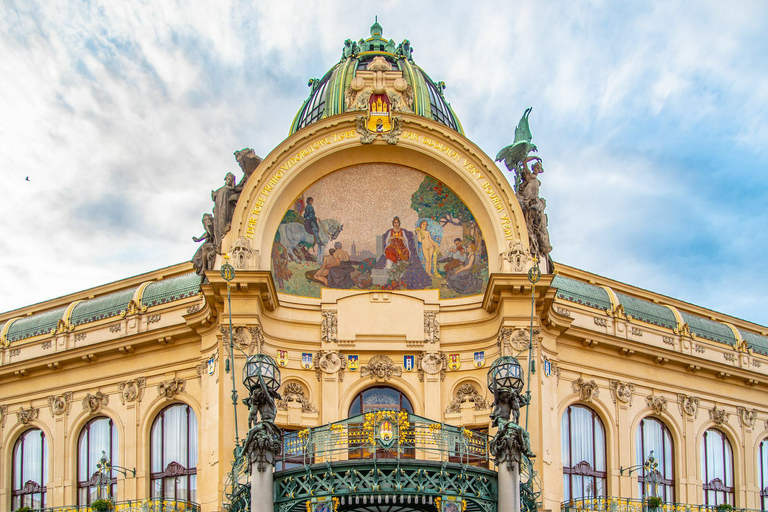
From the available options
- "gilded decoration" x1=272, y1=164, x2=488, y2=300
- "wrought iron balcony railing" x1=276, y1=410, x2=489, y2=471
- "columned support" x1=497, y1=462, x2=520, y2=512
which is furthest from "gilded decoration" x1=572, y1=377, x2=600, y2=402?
"columned support" x1=497, y1=462, x2=520, y2=512

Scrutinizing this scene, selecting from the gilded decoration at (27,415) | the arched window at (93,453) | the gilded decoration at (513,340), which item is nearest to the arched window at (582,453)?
the gilded decoration at (513,340)

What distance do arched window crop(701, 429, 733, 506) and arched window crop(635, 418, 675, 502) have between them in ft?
5.07

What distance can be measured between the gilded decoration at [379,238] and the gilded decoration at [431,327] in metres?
0.86

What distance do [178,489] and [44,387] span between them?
6871mm

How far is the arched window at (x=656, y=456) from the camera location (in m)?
40.7

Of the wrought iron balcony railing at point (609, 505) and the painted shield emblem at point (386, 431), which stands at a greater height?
the painted shield emblem at point (386, 431)

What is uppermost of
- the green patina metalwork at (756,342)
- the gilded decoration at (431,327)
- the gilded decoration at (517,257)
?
the gilded decoration at (517,257)

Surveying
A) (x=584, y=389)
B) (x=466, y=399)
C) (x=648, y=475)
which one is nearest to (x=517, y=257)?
(x=466, y=399)

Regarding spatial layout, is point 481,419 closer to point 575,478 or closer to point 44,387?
point 575,478

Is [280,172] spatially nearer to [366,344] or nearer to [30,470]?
[366,344]

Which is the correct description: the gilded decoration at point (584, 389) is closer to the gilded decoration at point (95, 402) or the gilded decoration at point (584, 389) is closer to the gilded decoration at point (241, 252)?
the gilded decoration at point (241, 252)

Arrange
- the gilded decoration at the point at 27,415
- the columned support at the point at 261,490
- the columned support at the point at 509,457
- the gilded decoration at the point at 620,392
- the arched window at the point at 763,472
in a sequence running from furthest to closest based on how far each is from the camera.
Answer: the arched window at the point at 763,472 < the gilded decoration at the point at 27,415 < the gilded decoration at the point at 620,392 < the columned support at the point at 509,457 < the columned support at the point at 261,490

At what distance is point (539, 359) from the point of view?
121 ft

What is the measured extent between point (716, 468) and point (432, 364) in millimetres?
12172
